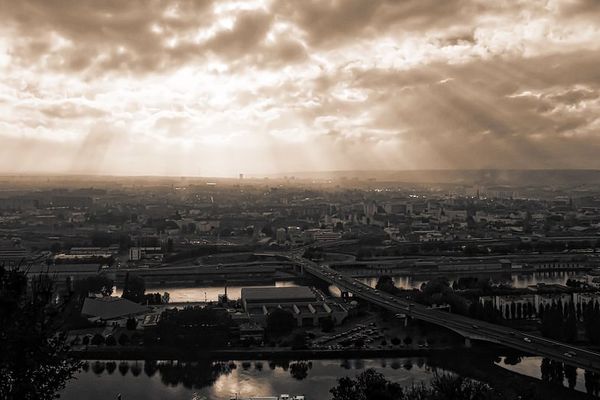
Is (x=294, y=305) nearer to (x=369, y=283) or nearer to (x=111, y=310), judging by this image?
(x=111, y=310)

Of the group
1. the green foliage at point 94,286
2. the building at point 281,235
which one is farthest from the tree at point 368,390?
the building at point 281,235

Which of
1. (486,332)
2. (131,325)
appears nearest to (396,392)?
(486,332)

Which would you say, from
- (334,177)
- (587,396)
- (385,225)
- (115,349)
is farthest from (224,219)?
(334,177)

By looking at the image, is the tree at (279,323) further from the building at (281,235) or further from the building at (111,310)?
the building at (281,235)

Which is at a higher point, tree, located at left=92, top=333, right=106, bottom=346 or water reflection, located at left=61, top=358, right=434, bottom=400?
tree, located at left=92, top=333, right=106, bottom=346

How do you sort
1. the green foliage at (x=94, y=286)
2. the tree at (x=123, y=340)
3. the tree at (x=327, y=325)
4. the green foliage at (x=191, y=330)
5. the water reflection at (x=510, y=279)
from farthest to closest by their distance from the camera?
the water reflection at (x=510, y=279), the green foliage at (x=94, y=286), the tree at (x=327, y=325), the tree at (x=123, y=340), the green foliage at (x=191, y=330)

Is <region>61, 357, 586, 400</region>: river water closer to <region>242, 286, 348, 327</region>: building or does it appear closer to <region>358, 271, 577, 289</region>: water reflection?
<region>242, 286, 348, 327</region>: building

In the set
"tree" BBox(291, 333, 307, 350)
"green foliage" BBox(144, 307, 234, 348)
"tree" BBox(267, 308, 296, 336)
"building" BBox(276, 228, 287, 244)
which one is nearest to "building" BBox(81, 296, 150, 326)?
"green foliage" BBox(144, 307, 234, 348)
